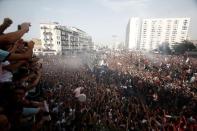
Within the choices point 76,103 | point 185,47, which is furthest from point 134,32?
point 76,103

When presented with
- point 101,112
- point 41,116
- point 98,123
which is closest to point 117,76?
point 101,112

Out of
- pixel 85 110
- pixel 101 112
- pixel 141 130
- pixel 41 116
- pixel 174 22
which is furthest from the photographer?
pixel 174 22

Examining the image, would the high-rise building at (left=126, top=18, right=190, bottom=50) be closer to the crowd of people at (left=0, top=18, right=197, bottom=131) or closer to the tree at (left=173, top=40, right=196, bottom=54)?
the tree at (left=173, top=40, right=196, bottom=54)

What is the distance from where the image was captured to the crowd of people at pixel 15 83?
171 cm

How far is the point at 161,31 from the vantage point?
77.6m

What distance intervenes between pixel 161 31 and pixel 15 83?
80.6 meters

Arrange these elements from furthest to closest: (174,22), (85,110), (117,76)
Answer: (174,22)
(117,76)
(85,110)

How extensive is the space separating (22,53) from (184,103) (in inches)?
293

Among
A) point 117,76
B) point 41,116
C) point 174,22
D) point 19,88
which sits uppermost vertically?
point 174,22

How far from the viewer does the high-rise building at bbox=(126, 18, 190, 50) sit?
73188 mm

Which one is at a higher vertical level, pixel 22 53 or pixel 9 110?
pixel 22 53

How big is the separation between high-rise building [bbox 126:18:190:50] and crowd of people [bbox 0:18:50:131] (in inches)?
2868

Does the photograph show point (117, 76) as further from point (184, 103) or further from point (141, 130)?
point (141, 130)

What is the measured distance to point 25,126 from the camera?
6.51ft
